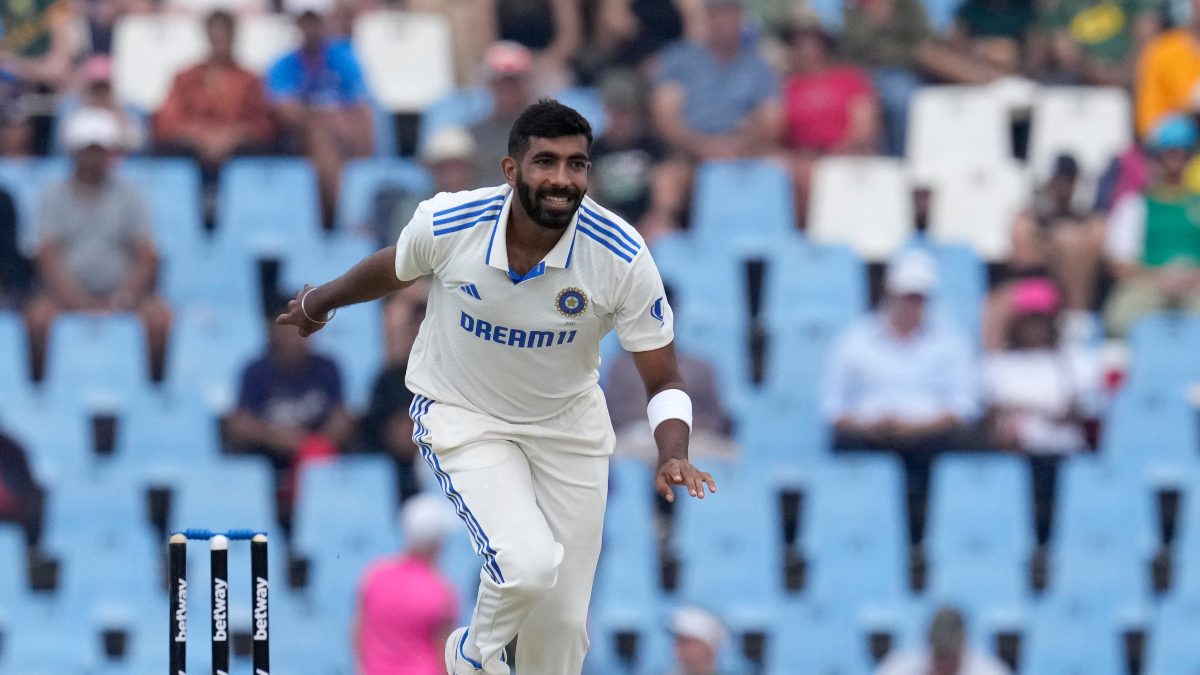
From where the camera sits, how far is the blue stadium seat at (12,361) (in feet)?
36.8

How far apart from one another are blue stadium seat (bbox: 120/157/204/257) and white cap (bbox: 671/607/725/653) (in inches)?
155

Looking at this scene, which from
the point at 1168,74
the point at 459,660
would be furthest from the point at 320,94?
the point at 459,660

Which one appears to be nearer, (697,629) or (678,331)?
(697,629)

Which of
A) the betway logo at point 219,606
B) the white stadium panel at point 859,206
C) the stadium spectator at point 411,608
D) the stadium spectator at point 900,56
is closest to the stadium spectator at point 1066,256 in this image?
the white stadium panel at point 859,206

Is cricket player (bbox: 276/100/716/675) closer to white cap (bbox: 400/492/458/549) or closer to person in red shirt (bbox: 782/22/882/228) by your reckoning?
white cap (bbox: 400/492/458/549)

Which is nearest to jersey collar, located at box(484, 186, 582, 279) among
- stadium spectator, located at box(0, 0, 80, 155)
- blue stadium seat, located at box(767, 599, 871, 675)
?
blue stadium seat, located at box(767, 599, 871, 675)

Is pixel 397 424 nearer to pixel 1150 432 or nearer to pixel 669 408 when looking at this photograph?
pixel 1150 432

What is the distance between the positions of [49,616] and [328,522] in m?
1.49

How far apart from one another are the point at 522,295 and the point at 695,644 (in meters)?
4.06

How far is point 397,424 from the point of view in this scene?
10820 millimetres

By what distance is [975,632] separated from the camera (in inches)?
419

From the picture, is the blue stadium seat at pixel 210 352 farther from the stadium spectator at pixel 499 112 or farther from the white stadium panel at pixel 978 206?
the white stadium panel at pixel 978 206

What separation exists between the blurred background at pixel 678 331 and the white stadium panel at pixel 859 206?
22 mm

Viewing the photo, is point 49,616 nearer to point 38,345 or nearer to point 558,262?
point 38,345
